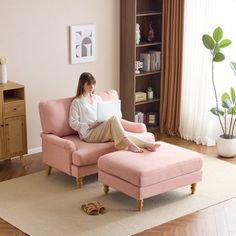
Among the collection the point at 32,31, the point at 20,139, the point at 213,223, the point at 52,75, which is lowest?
the point at 213,223

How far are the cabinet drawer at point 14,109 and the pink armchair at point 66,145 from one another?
9.4 inches

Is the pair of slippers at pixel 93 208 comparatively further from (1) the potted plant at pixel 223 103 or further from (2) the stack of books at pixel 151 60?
Result: (2) the stack of books at pixel 151 60

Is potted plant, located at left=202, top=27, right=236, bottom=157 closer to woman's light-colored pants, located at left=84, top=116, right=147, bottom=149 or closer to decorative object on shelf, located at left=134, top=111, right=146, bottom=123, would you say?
decorative object on shelf, located at left=134, top=111, right=146, bottom=123

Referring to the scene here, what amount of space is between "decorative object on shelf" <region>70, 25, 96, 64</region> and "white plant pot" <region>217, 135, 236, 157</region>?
181cm

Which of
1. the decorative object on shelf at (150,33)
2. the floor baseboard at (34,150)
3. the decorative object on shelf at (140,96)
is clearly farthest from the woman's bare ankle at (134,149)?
the decorative object on shelf at (150,33)

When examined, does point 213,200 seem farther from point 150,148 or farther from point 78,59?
point 78,59

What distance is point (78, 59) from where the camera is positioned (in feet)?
22.5

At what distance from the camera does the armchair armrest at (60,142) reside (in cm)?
565

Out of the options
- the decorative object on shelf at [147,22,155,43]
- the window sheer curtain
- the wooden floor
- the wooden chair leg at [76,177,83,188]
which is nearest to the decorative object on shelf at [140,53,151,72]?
the decorative object on shelf at [147,22,155,43]

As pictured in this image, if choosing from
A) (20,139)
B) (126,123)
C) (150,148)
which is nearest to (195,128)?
(126,123)

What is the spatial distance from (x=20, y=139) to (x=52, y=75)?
0.95 meters

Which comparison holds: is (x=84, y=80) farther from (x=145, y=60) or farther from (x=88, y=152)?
(x=145, y=60)

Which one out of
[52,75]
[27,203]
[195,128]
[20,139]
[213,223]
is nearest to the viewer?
[213,223]

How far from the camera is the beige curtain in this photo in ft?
23.6
